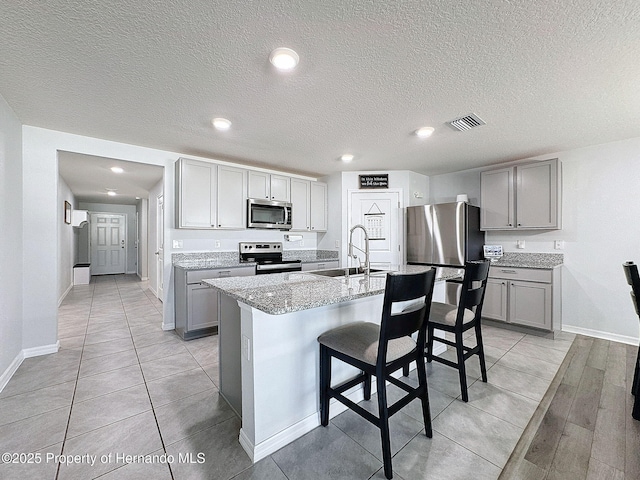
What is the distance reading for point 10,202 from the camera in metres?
2.46

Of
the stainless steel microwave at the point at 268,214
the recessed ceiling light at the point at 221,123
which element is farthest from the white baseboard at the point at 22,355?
the recessed ceiling light at the point at 221,123

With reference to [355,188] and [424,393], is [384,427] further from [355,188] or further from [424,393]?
[355,188]

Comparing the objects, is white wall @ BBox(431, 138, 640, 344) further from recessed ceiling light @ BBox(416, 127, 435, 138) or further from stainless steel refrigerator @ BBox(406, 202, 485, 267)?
recessed ceiling light @ BBox(416, 127, 435, 138)

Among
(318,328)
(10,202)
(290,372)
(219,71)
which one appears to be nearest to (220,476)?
(290,372)

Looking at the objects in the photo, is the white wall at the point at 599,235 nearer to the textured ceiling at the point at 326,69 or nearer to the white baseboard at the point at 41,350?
the textured ceiling at the point at 326,69

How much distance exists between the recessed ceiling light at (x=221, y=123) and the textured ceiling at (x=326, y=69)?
0.33ft

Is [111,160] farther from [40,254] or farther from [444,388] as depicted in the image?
[444,388]

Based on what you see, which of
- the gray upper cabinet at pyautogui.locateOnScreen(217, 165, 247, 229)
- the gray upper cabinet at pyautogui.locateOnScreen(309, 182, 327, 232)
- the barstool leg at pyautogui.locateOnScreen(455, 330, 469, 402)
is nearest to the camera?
the barstool leg at pyautogui.locateOnScreen(455, 330, 469, 402)

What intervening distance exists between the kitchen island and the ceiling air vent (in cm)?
188

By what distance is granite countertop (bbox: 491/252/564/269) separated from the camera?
3.50m

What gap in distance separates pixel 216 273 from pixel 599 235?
479 centimetres

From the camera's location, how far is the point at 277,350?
159cm

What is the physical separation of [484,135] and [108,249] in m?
10.4

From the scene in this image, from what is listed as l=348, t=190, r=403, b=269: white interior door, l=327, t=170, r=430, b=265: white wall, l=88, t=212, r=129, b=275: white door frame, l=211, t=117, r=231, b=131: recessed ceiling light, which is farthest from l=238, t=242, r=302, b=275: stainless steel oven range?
l=88, t=212, r=129, b=275: white door frame
